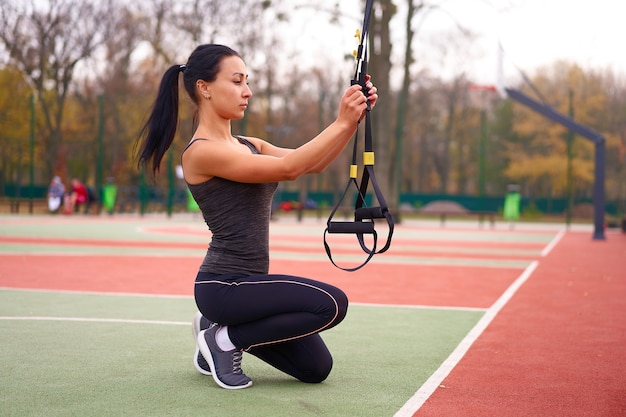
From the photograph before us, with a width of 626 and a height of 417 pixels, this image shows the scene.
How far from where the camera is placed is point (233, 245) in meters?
4.45

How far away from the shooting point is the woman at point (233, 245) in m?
4.39

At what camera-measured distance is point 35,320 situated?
6879 mm

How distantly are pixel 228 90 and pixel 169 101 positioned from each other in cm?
34

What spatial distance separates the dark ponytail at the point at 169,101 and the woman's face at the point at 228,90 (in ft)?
0.13

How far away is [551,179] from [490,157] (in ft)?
26.9

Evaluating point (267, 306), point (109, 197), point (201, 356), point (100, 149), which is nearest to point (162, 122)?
point (267, 306)

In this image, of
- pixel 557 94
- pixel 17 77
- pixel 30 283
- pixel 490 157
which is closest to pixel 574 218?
pixel 557 94

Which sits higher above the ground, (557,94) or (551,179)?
(557,94)

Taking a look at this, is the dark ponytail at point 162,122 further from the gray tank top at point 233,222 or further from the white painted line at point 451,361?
the white painted line at point 451,361

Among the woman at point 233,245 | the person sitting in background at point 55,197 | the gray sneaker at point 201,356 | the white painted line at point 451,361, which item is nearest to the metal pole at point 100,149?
the person sitting in background at point 55,197

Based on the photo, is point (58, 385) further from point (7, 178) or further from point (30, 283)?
point (7, 178)

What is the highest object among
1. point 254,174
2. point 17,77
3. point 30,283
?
point 17,77

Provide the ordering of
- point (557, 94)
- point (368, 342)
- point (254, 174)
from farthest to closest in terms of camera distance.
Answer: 1. point (557, 94)
2. point (368, 342)
3. point (254, 174)

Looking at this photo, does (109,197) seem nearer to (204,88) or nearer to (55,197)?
(55,197)
